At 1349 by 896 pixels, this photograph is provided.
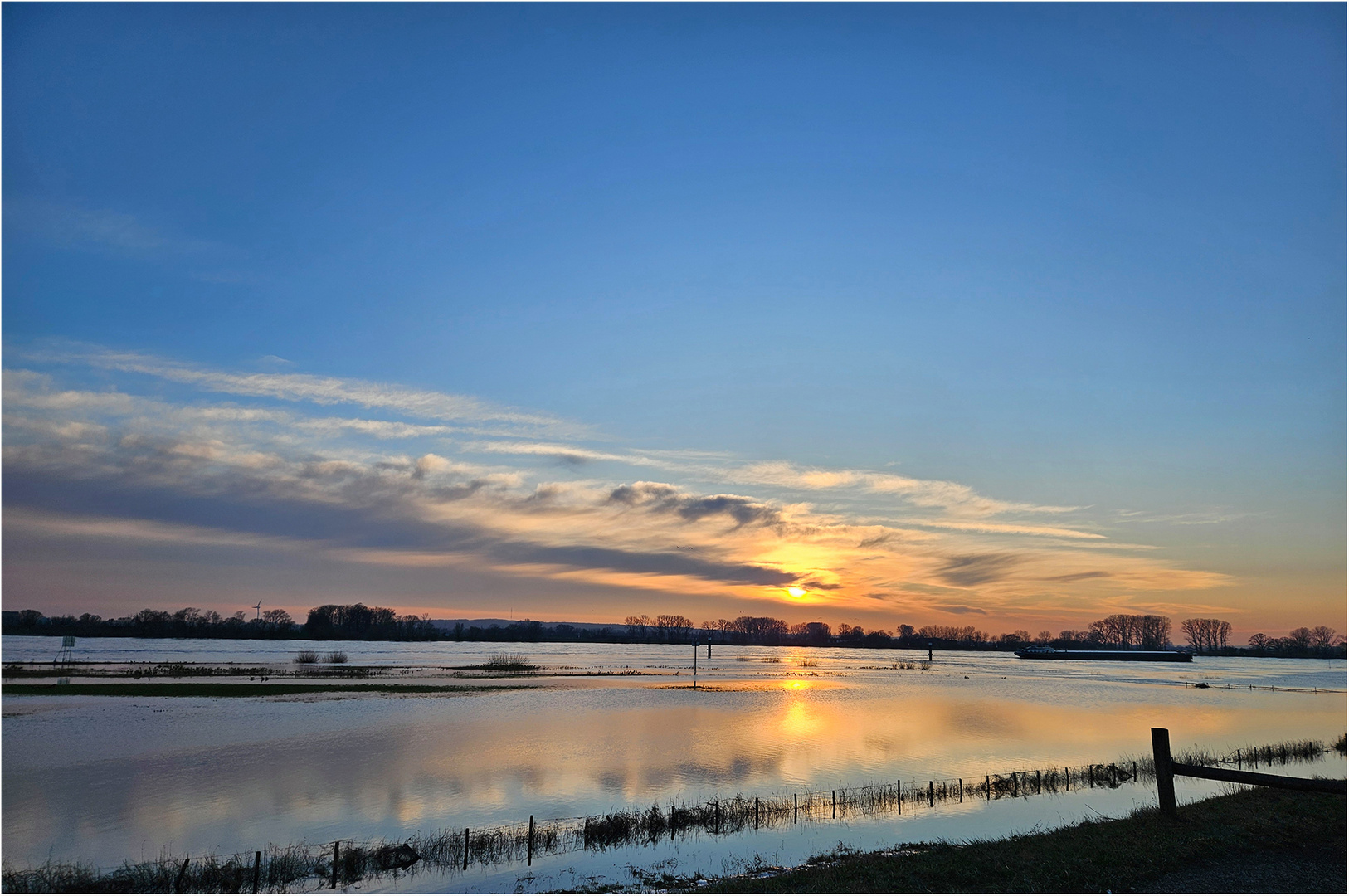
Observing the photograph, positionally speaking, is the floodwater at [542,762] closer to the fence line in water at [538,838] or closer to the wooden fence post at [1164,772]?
the fence line in water at [538,838]

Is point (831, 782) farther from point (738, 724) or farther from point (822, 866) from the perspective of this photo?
point (738, 724)

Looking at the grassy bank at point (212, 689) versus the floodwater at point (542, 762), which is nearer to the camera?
the floodwater at point (542, 762)

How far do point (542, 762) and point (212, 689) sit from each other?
147 ft

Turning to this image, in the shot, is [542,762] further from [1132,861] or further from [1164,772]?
[1132,861]

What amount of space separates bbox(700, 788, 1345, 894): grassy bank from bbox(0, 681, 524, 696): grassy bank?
60096 mm

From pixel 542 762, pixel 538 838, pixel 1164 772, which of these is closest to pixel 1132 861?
pixel 1164 772

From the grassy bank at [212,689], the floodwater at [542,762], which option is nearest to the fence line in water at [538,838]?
the floodwater at [542,762]

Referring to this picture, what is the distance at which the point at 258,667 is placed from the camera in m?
95.8

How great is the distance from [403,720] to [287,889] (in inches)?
1295

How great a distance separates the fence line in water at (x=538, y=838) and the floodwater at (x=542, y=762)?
82 cm

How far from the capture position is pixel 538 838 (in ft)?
70.7

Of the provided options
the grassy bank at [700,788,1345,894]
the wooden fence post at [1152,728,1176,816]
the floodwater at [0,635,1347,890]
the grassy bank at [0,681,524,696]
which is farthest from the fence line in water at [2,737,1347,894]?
the grassy bank at [0,681,524,696]

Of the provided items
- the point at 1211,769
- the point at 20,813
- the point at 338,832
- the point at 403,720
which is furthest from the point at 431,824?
the point at 403,720

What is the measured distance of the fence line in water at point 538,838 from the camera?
1738cm
